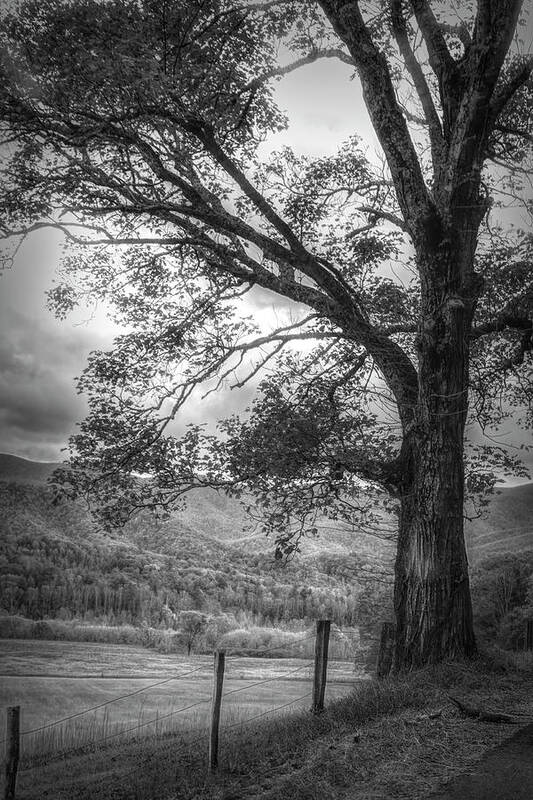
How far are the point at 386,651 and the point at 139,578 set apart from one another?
134ft

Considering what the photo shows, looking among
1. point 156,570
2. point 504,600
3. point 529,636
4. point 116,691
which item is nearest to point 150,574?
point 156,570

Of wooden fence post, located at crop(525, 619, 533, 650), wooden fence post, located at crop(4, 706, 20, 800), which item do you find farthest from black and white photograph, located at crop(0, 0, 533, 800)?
wooden fence post, located at crop(525, 619, 533, 650)

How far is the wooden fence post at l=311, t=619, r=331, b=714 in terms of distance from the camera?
8.13m

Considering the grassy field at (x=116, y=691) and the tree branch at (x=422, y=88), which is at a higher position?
the tree branch at (x=422, y=88)

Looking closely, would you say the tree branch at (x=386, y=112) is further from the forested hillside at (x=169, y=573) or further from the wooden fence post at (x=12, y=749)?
the forested hillside at (x=169, y=573)

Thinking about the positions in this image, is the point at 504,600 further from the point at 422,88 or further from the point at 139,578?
the point at 422,88

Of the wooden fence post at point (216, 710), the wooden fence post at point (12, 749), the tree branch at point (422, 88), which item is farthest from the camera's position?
the tree branch at point (422, 88)

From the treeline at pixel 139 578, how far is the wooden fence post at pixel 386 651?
30.3m

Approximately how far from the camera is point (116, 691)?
21922 millimetres

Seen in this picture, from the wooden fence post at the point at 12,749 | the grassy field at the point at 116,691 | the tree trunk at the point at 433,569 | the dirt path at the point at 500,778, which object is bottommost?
the grassy field at the point at 116,691

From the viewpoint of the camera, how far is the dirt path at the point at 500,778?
13.4 feet


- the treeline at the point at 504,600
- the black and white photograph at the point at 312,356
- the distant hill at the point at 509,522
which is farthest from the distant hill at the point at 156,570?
the black and white photograph at the point at 312,356

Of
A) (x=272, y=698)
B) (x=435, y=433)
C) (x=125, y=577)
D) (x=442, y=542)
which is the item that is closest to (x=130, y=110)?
(x=435, y=433)

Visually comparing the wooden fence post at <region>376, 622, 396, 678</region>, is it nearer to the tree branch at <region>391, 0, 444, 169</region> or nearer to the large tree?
the large tree
